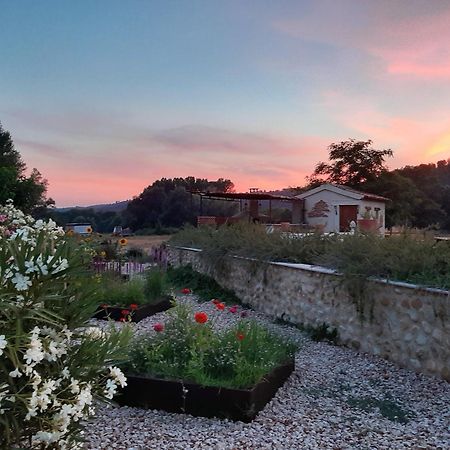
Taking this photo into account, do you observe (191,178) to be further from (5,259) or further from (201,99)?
(5,259)

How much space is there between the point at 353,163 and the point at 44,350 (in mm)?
31153

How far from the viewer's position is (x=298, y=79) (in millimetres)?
9195

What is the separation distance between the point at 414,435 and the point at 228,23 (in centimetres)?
720

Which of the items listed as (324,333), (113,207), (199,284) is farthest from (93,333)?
(113,207)

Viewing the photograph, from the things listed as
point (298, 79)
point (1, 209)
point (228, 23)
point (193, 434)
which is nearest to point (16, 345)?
point (193, 434)

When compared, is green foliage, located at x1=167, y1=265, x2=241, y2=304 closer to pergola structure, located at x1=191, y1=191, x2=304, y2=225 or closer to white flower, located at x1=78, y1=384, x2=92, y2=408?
white flower, located at x1=78, y1=384, x2=92, y2=408

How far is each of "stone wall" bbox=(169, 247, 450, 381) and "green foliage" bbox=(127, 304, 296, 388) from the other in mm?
1211

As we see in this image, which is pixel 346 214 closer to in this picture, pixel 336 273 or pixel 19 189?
pixel 19 189

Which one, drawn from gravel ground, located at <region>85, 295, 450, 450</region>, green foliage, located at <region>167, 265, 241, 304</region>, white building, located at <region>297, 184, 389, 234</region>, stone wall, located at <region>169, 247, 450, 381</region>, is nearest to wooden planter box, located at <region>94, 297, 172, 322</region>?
green foliage, located at <region>167, 265, 241, 304</region>

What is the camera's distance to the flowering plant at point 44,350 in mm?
1797

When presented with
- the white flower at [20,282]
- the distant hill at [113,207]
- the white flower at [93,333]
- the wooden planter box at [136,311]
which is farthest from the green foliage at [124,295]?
the distant hill at [113,207]

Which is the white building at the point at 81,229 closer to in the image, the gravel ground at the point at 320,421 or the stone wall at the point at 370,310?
the stone wall at the point at 370,310

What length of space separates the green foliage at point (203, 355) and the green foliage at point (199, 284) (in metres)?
3.77

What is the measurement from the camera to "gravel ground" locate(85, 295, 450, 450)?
2965 mm
